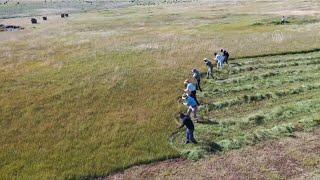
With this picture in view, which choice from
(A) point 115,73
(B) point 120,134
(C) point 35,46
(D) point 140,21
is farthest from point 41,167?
(D) point 140,21

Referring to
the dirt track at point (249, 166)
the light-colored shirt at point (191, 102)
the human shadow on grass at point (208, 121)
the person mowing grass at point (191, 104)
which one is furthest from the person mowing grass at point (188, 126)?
the human shadow on grass at point (208, 121)

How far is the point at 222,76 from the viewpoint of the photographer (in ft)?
148

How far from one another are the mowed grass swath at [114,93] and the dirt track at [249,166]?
1352 mm

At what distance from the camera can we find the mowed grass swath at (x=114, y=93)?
1118 inches

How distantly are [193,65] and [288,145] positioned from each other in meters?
21.5

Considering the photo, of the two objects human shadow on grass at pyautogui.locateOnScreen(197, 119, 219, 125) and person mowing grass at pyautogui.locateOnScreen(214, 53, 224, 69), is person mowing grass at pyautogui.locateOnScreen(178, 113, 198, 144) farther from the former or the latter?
person mowing grass at pyautogui.locateOnScreen(214, 53, 224, 69)

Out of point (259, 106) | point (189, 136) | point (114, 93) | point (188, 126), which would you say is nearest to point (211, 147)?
point (189, 136)

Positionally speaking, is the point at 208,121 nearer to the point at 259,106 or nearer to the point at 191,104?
the point at 191,104

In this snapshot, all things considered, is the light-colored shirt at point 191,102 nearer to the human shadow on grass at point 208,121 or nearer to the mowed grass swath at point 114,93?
the human shadow on grass at point 208,121

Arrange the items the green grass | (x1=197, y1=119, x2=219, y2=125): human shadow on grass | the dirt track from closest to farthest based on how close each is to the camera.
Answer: the dirt track < the green grass < (x1=197, y1=119, x2=219, y2=125): human shadow on grass

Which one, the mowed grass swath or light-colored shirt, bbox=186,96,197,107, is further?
light-colored shirt, bbox=186,96,197,107

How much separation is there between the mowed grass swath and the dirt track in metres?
1.35

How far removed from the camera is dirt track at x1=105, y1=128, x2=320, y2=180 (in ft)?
83.5

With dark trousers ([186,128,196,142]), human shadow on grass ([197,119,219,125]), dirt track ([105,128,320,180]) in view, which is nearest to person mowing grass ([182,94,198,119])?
human shadow on grass ([197,119,219,125])
